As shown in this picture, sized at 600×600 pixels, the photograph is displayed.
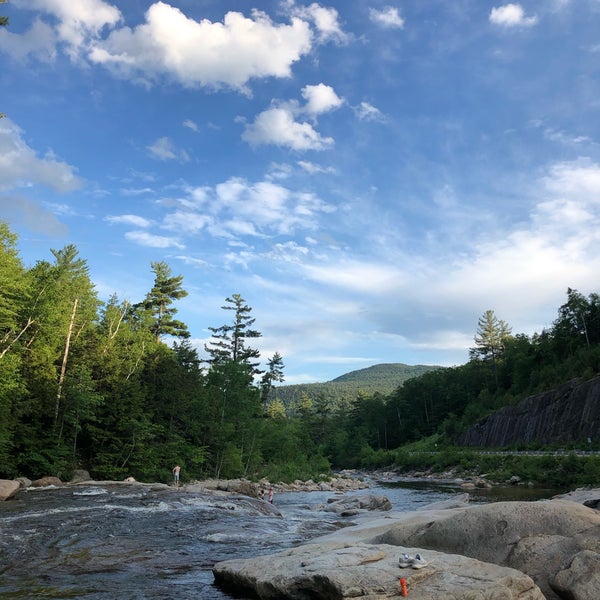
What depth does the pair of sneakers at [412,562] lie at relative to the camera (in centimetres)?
792

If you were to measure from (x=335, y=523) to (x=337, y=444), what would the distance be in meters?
95.6

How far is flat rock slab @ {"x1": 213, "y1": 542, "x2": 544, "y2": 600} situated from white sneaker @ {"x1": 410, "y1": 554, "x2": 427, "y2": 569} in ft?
0.24

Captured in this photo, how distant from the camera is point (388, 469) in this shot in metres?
83.3

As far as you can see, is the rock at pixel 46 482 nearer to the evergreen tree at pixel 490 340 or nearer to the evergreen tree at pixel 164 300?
the evergreen tree at pixel 164 300

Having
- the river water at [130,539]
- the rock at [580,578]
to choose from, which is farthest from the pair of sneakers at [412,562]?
the river water at [130,539]

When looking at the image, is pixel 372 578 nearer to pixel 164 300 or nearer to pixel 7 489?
pixel 7 489

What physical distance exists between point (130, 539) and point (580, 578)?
1230 centimetres

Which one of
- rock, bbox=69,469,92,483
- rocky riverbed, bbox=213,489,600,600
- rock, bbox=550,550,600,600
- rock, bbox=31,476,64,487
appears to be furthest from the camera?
rock, bbox=69,469,92,483

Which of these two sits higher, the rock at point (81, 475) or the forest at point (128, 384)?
the forest at point (128, 384)

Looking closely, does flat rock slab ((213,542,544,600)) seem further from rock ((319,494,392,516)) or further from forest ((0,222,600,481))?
forest ((0,222,600,481))

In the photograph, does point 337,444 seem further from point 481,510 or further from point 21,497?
point 481,510

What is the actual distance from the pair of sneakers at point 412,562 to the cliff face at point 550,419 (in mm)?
48288

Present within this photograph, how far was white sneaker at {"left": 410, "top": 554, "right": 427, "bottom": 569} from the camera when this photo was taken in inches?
311

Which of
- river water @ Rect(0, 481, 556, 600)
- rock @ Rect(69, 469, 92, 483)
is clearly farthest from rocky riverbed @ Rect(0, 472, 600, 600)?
rock @ Rect(69, 469, 92, 483)
